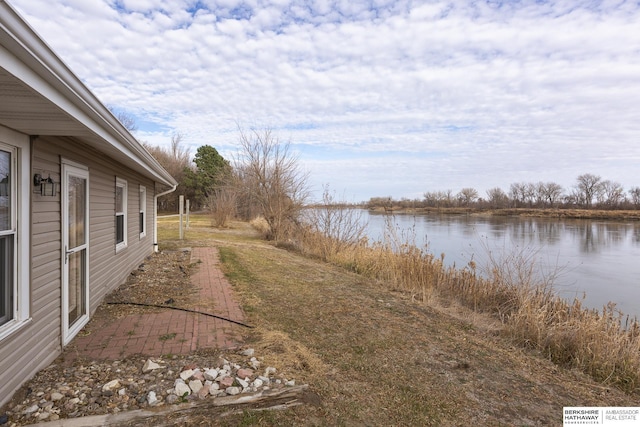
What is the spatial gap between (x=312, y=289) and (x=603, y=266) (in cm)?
882

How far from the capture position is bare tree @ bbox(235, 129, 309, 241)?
1383cm

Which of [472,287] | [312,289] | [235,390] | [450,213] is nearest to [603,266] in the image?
[472,287]

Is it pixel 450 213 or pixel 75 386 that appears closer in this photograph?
pixel 75 386

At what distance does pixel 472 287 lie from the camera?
6422 mm

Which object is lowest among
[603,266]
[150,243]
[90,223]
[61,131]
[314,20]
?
[603,266]

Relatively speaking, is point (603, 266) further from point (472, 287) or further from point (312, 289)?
point (312, 289)

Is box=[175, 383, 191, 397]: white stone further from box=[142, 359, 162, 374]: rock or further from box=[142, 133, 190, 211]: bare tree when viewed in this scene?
box=[142, 133, 190, 211]: bare tree

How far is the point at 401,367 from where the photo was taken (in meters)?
3.24

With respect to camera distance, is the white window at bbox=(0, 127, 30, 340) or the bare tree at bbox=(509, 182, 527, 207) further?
the bare tree at bbox=(509, 182, 527, 207)

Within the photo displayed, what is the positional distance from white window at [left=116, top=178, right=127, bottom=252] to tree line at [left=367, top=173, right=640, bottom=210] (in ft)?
90.8

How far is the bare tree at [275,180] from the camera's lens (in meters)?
13.8

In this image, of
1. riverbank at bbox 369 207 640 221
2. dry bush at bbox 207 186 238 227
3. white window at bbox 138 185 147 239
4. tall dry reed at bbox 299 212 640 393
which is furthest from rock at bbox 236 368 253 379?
riverbank at bbox 369 207 640 221

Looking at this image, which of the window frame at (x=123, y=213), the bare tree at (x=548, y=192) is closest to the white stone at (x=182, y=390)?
the window frame at (x=123, y=213)

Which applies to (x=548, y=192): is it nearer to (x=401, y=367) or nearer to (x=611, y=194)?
(x=611, y=194)
